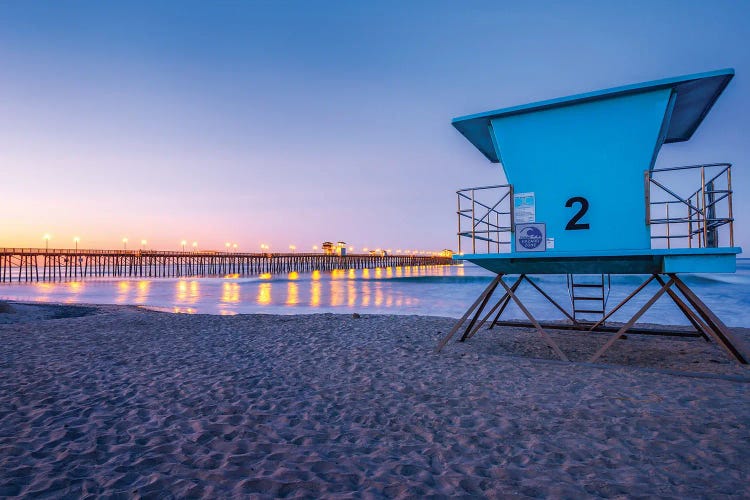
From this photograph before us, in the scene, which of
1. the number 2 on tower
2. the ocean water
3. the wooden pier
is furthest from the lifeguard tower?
the wooden pier

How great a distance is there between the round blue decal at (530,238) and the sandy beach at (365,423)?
2.13 metres

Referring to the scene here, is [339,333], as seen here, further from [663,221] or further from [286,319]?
[663,221]

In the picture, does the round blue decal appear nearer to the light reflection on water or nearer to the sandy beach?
the sandy beach

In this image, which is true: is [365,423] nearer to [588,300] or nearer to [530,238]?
[530,238]

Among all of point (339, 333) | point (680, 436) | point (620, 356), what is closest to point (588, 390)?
point (680, 436)

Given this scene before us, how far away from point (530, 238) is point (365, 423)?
453 cm

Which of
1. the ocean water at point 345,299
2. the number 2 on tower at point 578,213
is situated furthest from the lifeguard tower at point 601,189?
the ocean water at point 345,299

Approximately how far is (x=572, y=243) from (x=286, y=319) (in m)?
9.21

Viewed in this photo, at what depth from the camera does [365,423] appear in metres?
4.43

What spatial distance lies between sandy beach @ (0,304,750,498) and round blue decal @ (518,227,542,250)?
2130 mm

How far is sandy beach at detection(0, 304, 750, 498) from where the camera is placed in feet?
10.4

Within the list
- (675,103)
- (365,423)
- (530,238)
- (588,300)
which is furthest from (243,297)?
(675,103)

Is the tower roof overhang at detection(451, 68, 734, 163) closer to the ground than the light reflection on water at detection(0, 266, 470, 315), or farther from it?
farther from it

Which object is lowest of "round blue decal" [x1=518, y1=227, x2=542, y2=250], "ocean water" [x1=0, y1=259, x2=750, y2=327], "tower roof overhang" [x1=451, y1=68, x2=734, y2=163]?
"ocean water" [x1=0, y1=259, x2=750, y2=327]
